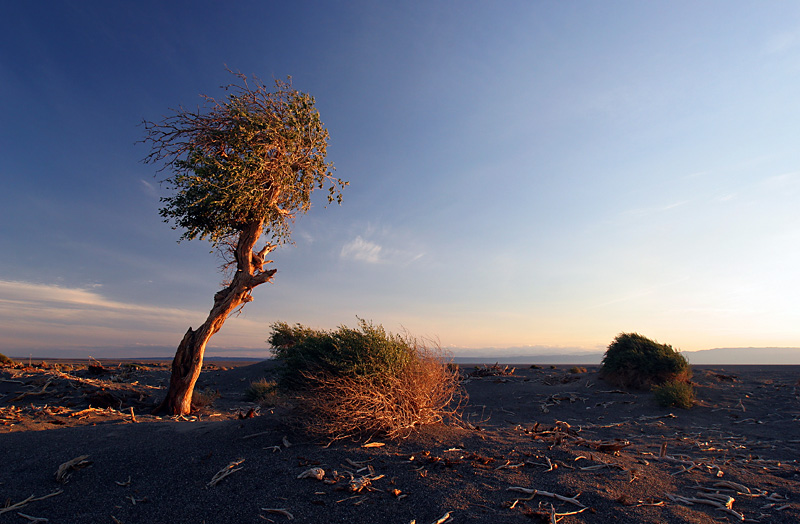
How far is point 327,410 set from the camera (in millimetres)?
6664

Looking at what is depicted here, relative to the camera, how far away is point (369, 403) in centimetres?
675

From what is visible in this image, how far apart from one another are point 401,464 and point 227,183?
27.1 feet

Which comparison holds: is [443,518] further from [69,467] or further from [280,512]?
[69,467]

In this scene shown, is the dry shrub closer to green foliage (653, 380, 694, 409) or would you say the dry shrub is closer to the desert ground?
the desert ground

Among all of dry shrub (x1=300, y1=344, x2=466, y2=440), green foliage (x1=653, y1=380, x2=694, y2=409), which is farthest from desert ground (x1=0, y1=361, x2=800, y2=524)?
green foliage (x1=653, y1=380, x2=694, y2=409)

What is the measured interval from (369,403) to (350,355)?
3.14 ft

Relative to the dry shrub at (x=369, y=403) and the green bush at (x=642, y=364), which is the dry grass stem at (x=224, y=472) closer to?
the dry shrub at (x=369, y=403)

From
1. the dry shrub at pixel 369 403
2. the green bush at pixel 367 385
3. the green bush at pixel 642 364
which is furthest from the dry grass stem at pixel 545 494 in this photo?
the green bush at pixel 642 364

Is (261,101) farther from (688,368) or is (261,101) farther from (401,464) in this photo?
(688,368)

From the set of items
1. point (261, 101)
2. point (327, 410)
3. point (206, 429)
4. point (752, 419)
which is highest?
point (261, 101)

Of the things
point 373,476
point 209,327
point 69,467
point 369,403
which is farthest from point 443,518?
point 209,327

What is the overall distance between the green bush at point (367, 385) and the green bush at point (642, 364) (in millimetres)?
12691

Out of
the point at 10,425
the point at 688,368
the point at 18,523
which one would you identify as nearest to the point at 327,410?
the point at 18,523

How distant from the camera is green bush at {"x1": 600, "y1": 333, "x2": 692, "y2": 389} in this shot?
1675 cm
